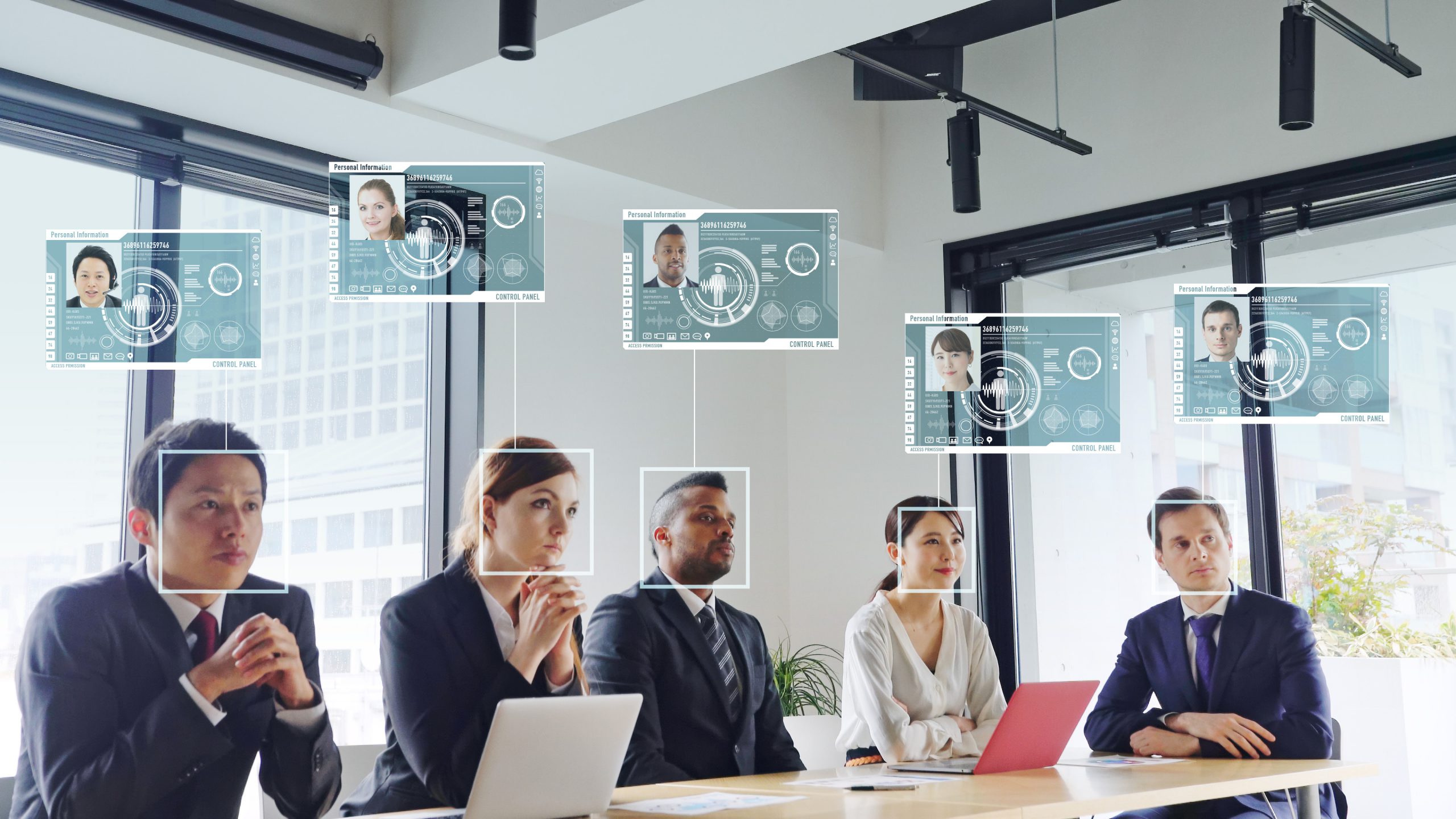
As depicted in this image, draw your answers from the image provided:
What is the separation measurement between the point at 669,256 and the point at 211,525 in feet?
4.57

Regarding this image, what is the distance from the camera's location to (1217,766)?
11.2ft

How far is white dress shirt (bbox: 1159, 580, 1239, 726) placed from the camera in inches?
156

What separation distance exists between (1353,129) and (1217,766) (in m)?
2.23

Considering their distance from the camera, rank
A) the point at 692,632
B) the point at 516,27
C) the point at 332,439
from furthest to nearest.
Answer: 1. the point at 332,439
2. the point at 692,632
3. the point at 516,27

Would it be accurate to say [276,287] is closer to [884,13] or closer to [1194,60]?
[884,13]

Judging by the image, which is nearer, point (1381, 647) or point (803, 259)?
point (803, 259)

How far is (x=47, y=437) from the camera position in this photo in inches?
144

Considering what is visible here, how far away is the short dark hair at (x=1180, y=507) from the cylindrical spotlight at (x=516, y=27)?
2603mm

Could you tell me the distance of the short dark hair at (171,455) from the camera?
3090 millimetres

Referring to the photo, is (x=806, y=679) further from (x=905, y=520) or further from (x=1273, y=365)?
(x=1273, y=365)
